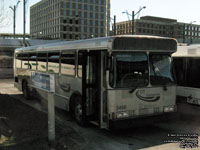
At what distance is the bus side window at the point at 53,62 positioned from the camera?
32.2ft

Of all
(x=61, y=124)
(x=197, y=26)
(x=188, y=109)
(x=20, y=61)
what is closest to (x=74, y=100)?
(x=61, y=124)

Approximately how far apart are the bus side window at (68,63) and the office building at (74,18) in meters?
109

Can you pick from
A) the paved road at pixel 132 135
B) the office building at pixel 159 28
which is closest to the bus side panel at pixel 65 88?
the paved road at pixel 132 135

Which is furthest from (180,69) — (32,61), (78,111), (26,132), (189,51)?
(32,61)

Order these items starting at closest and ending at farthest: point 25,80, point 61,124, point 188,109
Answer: point 61,124
point 188,109
point 25,80

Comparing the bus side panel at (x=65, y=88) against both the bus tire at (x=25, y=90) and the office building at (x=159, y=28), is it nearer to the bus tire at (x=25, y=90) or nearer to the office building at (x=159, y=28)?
the bus tire at (x=25, y=90)

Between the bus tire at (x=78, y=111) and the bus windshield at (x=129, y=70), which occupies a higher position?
the bus windshield at (x=129, y=70)

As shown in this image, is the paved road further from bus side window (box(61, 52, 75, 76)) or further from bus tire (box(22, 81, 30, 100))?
bus tire (box(22, 81, 30, 100))

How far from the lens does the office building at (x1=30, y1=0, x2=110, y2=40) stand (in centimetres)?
11700

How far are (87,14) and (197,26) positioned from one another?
233 feet

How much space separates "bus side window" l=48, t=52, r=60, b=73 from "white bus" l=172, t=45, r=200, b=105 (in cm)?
496

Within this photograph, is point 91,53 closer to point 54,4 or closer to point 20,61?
point 20,61

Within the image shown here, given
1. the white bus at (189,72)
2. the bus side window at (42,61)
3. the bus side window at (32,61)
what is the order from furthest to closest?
the bus side window at (32,61) → the bus side window at (42,61) → the white bus at (189,72)

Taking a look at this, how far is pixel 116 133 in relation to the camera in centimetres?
771
